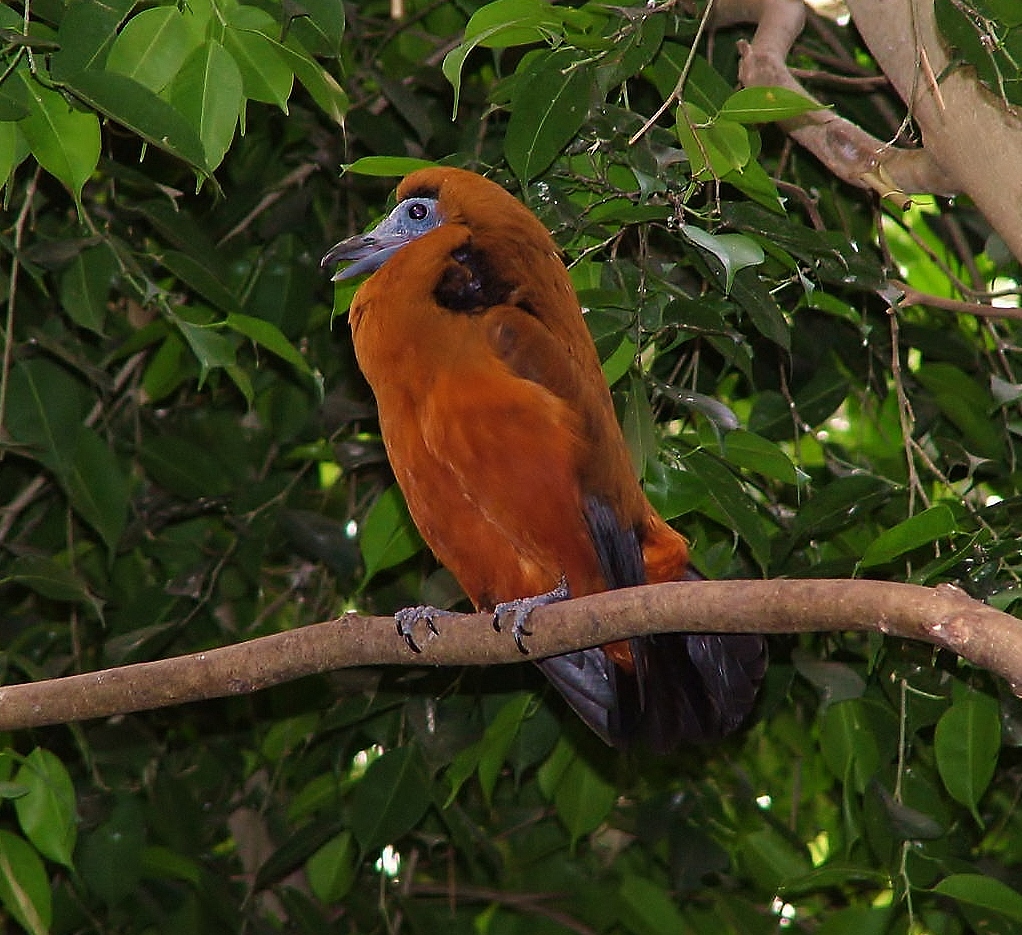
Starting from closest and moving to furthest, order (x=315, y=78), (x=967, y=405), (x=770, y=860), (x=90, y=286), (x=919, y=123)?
(x=315, y=78) → (x=919, y=123) → (x=90, y=286) → (x=967, y=405) → (x=770, y=860)

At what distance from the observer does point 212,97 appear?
6.95 ft

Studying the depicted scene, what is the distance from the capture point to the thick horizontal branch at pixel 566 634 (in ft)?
5.30

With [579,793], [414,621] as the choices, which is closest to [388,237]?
[414,621]

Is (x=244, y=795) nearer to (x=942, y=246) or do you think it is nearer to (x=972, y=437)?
(x=972, y=437)

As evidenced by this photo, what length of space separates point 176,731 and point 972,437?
6.54 feet

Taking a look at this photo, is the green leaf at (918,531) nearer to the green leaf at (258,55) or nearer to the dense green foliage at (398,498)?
the dense green foliage at (398,498)

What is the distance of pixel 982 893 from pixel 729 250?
1.11 m

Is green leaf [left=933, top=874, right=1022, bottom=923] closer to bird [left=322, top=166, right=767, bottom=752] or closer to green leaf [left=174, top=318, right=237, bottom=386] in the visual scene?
bird [left=322, top=166, right=767, bottom=752]

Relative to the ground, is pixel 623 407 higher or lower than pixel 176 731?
higher

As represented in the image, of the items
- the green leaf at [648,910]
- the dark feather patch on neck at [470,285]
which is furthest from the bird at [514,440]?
the green leaf at [648,910]

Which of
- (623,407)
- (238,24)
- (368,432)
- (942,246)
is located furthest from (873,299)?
(238,24)

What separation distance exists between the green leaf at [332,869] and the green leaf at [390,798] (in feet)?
1.11

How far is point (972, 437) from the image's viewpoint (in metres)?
3.06

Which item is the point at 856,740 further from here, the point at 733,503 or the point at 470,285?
the point at 470,285
